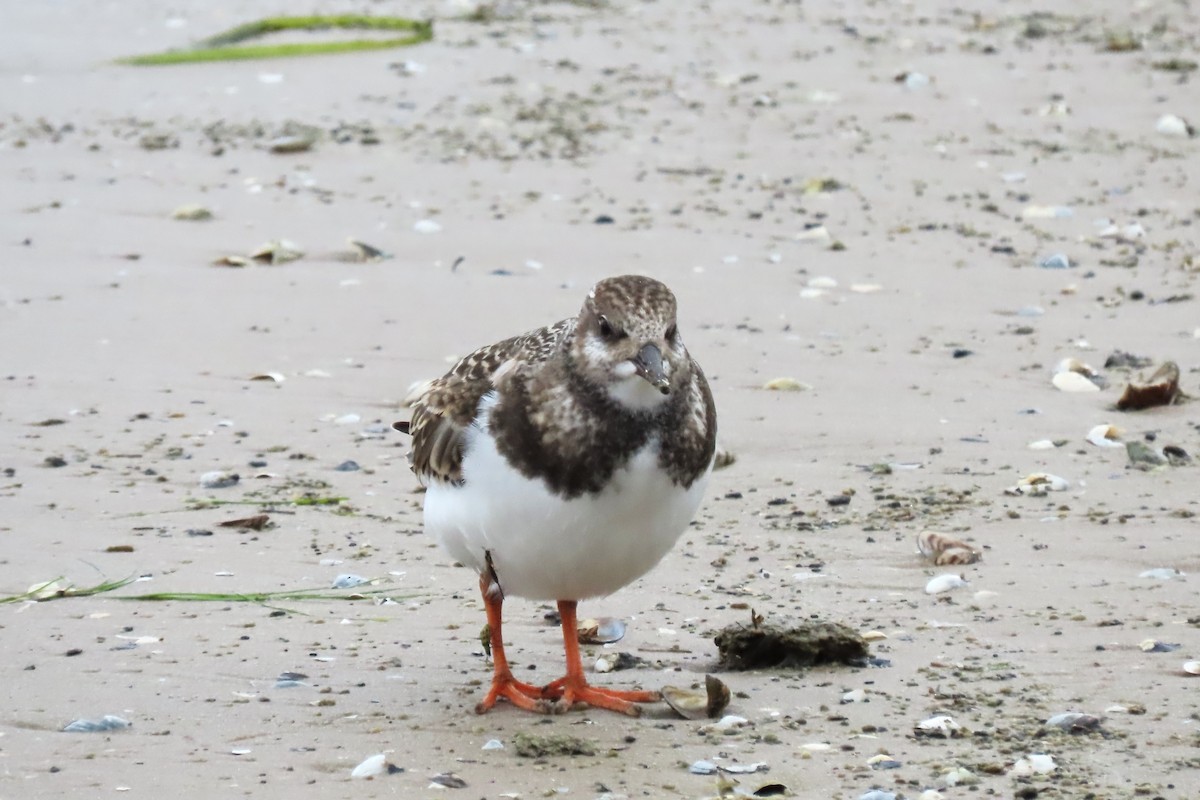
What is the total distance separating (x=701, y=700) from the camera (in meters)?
3.76

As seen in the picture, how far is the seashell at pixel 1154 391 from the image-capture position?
228 inches

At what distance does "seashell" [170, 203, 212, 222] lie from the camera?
26.2ft

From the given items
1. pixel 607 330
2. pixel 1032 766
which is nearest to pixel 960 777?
pixel 1032 766

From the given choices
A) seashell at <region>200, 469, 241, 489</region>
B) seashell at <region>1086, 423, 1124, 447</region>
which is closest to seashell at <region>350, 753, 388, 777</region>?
seashell at <region>200, 469, 241, 489</region>

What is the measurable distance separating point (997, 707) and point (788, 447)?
2137 millimetres

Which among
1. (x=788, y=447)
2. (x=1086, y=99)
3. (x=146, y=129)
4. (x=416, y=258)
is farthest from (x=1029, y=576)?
(x=146, y=129)

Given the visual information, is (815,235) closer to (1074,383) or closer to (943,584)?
(1074,383)

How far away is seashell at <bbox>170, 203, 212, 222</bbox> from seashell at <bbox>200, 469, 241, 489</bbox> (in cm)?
289

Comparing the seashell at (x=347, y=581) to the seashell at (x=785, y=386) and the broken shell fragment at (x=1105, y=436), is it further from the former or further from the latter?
the broken shell fragment at (x=1105, y=436)

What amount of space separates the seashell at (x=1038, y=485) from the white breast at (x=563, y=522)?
182 cm

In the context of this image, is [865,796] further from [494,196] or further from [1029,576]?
[494,196]

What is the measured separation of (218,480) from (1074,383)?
9.64ft

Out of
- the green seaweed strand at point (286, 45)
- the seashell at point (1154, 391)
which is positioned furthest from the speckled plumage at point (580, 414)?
the green seaweed strand at point (286, 45)

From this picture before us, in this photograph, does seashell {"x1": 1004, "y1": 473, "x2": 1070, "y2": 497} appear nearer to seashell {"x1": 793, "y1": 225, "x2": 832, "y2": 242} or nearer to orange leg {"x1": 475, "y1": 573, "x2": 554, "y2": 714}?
orange leg {"x1": 475, "y1": 573, "x2": 554, "y2": 714}
